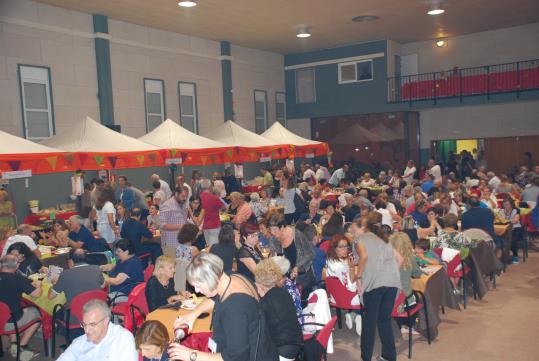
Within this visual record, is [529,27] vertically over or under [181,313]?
over

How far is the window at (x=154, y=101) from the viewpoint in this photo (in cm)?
1694

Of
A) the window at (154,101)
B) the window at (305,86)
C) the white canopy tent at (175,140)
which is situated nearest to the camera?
the white canopy tent at (175,140)

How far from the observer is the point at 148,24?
53.5 feet

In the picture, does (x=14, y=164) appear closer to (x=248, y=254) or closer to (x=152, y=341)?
(x=248, y=254)

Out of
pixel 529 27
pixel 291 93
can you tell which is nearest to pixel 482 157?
pixel 529 27

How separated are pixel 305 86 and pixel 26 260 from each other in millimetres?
18250

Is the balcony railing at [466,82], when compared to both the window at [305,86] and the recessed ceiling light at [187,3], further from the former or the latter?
the recessed ceiling light at [187,3]

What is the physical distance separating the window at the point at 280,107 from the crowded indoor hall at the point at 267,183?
0.39 ft

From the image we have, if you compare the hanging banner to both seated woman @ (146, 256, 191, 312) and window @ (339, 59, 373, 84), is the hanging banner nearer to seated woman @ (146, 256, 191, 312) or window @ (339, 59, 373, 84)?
seated woman @ (146, 256, 191, 312)

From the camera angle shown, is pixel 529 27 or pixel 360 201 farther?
pixel 529 27

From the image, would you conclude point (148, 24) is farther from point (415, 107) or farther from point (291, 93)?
point (415, 107)

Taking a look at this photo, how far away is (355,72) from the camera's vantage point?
22156mm

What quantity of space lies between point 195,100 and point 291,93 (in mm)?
6385

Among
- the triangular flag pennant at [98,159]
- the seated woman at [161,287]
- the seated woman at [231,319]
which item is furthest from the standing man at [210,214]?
the seated woman at [231,319]
